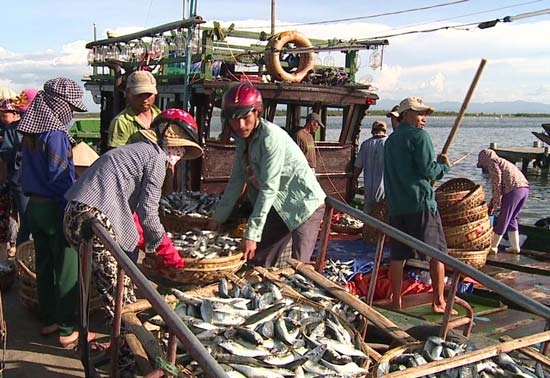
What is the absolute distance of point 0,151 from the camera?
6.54m

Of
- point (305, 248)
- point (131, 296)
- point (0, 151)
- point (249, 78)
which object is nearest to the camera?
point (131, 296)

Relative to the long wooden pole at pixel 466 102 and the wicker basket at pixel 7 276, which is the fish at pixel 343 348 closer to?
the wicker basket at pixel 7 276

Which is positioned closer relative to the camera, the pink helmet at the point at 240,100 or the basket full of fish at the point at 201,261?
the pink helmet at the point at 240,100

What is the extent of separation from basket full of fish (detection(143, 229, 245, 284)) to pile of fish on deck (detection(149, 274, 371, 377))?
0.67 m

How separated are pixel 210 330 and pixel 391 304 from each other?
122 inches

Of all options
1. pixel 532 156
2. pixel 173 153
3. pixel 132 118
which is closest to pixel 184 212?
pixel 132 118

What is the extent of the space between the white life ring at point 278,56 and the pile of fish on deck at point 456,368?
6665mm

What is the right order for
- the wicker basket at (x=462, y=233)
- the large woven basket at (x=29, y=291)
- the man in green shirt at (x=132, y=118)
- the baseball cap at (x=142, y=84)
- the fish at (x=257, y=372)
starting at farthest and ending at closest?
the wicker basket at (x=462, y=233) < the man in green shirt at (x=132, y=118) < the baseball cap at (x=142, y=84) < the large woven basket at (x=29, y=291) < the fish at (x=257, y=372)

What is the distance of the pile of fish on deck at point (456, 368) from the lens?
10.0 ft

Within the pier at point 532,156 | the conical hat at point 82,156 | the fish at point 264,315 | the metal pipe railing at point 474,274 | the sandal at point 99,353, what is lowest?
the pier at point 532,156

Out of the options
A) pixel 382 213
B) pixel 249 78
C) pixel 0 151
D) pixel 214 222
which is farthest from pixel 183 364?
pixel 249 78

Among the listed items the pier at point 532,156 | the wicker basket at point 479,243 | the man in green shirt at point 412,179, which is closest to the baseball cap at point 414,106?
→ the man in green shirt at point 412,179

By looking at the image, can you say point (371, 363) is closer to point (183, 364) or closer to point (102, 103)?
point (183, 364)

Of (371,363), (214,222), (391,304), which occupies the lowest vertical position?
(391,304)
